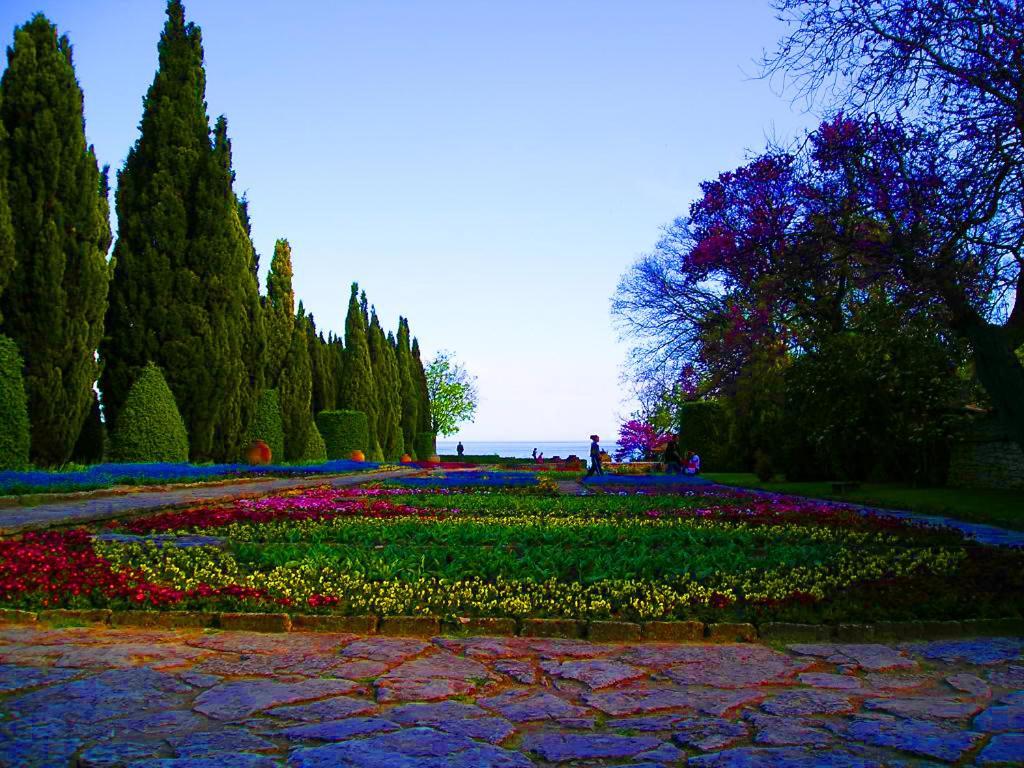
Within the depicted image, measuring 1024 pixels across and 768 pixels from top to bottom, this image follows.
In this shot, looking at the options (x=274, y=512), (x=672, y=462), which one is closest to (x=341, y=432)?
(x=672, y=462)

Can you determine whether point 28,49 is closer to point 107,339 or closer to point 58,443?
point 107,339

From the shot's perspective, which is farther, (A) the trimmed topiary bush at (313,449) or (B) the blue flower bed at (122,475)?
(A) the trimmed topiary bush at (313,449)

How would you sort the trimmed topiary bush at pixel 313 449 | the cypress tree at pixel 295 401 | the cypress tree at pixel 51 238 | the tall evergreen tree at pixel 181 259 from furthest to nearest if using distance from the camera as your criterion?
the cypress tree at pixel 295 401 < the trimmed topiary bush at pixel 313 449 < the tall evergreen tree at pixel 181 259 < the cypress tree at pixel 51 238

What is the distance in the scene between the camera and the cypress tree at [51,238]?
53.3ft

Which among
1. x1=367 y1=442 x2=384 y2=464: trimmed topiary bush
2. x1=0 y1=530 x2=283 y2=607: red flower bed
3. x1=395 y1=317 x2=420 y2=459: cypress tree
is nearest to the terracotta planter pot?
x1=367 y1=442 x2=384 y2=464: trimmed topiary bush

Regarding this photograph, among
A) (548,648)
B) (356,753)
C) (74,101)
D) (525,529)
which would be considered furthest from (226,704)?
(74,101)

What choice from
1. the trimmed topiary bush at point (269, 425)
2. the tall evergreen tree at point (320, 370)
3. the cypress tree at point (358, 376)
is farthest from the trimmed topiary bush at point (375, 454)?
the trimmed topiary bush at point (269, 425)

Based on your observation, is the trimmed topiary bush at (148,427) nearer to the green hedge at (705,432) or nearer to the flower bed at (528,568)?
the flower bed at (528,568)

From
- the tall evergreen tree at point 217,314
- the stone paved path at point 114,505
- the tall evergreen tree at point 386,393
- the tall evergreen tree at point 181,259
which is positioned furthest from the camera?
the tall evergreen tree at point 386,393

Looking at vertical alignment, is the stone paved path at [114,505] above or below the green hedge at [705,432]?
below

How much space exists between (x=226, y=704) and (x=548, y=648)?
1.75 m

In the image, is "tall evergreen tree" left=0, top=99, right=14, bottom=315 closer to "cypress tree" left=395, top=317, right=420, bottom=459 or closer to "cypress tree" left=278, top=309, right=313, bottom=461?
"cypress tree" left=278, top=309, right=313, bottom=461

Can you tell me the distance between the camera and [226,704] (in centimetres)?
355

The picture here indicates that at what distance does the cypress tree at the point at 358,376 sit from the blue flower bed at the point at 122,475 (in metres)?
15.3
